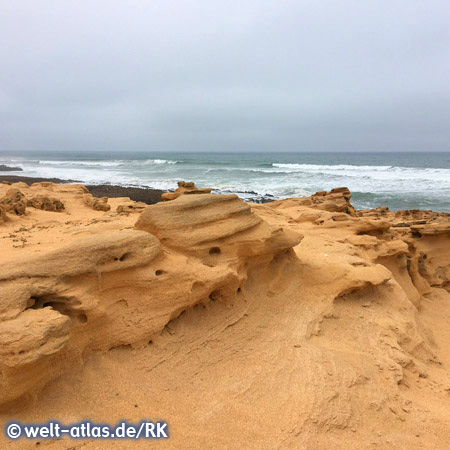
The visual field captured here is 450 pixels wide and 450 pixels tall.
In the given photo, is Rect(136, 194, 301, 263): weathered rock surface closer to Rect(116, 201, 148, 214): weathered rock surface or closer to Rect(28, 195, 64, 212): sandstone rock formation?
Rect(116, 201, 148, 214): weathered rock surface

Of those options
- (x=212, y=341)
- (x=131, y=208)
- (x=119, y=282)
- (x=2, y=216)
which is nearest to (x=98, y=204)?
(x=131, y=208)

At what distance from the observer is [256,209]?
11.8 m

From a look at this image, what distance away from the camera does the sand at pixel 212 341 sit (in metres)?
2.98

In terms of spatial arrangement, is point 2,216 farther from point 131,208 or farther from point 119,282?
point 119,282

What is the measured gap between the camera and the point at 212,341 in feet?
13.2

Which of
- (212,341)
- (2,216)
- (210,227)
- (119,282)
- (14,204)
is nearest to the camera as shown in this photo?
(119,282)

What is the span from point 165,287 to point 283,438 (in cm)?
190

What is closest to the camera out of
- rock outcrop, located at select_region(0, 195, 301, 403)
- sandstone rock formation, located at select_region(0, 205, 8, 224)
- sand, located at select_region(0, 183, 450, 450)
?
rock outcrop, located at select_region(0, 195, 301, 403)

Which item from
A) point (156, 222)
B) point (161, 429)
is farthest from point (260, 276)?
point (161, 429)

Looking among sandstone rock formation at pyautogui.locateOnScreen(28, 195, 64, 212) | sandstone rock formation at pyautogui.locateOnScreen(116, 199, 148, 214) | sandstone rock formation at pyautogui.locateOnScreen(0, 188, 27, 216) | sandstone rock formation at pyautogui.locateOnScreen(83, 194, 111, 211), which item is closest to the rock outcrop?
sandstone rock formation at pyautogui.locateOnScreen(116, 199, 148, 214)

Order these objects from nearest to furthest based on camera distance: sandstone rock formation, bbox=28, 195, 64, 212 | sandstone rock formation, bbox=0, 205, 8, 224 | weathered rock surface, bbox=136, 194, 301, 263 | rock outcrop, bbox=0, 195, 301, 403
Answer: rock outcrop, bbox=0, 195, 301, 403, weathered rock surface, bbox=136, 194, 301, 263, sandstone rock formation, bbox=0, 205, 8, 224, sandstone rock formation, bbox=28, 195, 64, 212

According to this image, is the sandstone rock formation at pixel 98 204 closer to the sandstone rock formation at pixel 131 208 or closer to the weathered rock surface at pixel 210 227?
the sandstone rock formation at pixel 131 208

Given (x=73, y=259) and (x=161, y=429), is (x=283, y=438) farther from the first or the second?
(x=73, y=259)

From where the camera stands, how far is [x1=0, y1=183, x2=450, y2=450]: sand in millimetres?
2977
